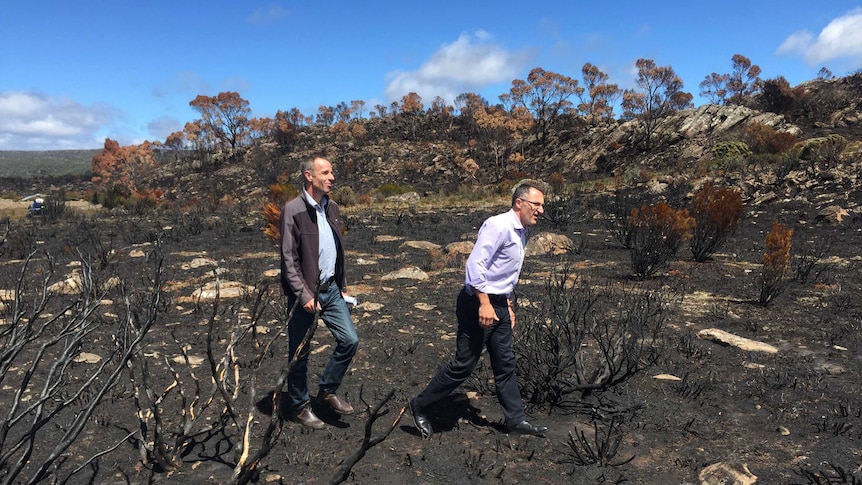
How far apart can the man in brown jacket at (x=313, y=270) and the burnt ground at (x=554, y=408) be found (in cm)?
36

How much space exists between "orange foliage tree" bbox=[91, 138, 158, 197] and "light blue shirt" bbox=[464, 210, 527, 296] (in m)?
53.6

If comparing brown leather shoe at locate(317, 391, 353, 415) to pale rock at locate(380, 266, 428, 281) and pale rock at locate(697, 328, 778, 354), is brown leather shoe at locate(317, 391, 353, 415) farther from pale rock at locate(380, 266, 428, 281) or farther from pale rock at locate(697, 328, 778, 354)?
pale rock at locate(380, 266, 428, 281)

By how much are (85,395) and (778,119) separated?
1173 inches

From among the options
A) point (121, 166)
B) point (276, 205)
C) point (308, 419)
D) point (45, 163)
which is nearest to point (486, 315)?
point (308, 419)

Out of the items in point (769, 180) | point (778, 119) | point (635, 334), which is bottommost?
point (635, 334)

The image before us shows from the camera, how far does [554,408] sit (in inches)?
146

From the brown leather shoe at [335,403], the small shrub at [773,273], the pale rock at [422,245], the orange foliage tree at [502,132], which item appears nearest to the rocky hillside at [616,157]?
the orange foliage tree at [502,132]

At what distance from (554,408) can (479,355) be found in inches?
37.0

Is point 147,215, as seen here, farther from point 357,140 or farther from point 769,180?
point 357,140

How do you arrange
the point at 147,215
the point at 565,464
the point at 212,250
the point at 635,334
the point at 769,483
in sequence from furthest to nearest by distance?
the point at 147,215 < the point at 212,250 < the point at 635,334 < the point at 565,464 < the point at 769,483

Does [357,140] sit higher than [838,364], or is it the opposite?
[357,140]

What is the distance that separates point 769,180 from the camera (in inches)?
602

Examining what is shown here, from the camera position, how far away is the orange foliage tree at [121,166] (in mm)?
51312

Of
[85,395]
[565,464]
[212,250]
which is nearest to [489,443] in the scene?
[565,464]
